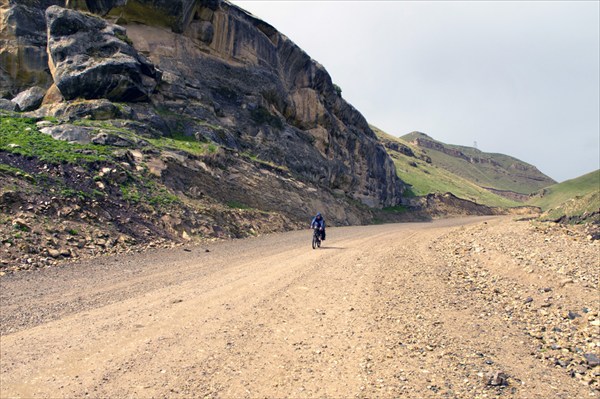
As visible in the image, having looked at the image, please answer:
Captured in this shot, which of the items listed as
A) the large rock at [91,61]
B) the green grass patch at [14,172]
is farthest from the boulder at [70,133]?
the large rock at [91,61]

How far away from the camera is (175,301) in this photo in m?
8.53

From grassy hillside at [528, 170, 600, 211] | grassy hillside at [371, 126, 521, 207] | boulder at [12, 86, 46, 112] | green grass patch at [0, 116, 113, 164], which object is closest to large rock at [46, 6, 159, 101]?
boulder at [12, 86, 46, 112]

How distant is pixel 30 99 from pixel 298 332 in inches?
1283

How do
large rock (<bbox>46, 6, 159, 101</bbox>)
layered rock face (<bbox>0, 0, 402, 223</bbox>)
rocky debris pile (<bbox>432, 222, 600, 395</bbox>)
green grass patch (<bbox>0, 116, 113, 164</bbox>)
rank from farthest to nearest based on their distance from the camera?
layered rock face (<bbox>0, 0, 402, 223</bbox>) < large rock (<bbox>46, 6, 159, 101</bbox>) < green grass patch (<bbox>0, 116, 113, 164</bbox>) < rocky debris pile (<bbox>432, 222, 600, 395</bbox>)

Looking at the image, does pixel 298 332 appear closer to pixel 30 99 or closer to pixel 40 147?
pixel 40 147

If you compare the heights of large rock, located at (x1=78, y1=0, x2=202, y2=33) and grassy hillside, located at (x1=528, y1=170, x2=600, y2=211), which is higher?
large rock, located at (x1=78, y1=0, x2=202, y2=33)

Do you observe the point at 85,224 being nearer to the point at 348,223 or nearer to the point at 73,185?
the point at 73,185

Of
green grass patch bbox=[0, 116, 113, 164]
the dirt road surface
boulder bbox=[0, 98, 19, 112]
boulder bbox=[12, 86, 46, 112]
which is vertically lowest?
the dirt road surface

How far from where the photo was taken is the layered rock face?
96.8ft

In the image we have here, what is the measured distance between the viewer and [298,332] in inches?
263

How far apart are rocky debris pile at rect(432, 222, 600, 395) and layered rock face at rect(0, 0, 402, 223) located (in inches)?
675

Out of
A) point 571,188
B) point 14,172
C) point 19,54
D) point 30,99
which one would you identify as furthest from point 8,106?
point 571,188

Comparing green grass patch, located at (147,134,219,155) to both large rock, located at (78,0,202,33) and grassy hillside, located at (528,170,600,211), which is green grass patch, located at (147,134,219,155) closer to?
large rock, located at (78,0,202,33)

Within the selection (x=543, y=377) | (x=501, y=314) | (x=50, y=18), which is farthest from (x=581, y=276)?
(x=50, y=18)
